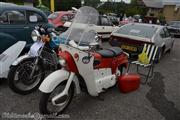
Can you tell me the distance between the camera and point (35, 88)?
4910mm

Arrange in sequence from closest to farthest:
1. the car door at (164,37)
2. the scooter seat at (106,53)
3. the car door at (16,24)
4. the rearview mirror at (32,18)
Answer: the scooter seat at (106,53), the car door at (16,24), the rearview mirror at (32,18), the car door at (164,37)

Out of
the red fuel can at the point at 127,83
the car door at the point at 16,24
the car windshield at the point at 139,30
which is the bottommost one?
the red fuel can at the point at 127,83

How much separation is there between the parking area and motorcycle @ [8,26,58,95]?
0.77 ft

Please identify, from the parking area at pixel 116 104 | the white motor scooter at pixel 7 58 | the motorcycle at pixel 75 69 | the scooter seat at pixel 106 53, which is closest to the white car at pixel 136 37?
the parking area at pixel 116 104

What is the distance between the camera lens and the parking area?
4121mm

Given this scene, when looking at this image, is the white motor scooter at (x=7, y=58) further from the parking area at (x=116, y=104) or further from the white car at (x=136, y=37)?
the white car at (x=136, y=37)

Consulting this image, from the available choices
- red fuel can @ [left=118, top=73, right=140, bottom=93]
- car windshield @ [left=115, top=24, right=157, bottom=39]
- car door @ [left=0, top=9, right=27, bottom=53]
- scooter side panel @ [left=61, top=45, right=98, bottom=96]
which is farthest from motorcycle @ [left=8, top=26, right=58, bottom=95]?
car windshield @ [left=115, top=24, right=157, bottom=39]

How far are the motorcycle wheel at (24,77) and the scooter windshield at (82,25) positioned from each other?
4.04 feet

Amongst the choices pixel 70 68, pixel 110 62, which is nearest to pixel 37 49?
pixel 70 68

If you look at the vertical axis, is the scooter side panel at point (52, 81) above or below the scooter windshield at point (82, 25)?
below

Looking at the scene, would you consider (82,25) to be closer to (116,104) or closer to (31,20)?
(116,104)

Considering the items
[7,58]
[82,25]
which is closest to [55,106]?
[82,25]

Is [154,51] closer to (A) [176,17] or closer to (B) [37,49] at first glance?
(B) [37,49]

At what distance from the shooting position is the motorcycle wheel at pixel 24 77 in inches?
179
